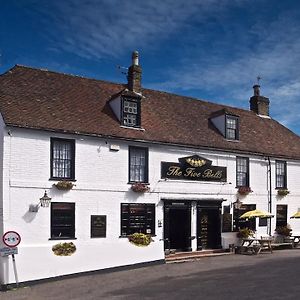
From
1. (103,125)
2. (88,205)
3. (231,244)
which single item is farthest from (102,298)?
(231,244)

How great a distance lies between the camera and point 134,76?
77.6ft

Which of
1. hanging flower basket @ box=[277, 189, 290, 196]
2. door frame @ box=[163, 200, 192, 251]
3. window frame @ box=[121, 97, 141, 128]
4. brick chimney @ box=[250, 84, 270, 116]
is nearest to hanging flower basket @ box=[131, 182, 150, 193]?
door frame @ box=[163, 200, 192, 251]

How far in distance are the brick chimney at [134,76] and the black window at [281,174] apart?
9317 mm

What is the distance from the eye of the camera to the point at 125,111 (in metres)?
21.3

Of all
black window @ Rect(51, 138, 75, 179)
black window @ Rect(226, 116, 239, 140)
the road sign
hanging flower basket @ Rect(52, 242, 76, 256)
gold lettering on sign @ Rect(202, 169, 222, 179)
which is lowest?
hanging flower basket @ Rect(52, 242, 76, 256)

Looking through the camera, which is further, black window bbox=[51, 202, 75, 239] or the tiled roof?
the tiled roof

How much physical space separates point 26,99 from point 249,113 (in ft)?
50.4

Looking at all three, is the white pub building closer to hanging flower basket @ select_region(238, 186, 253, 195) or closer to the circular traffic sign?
hanging flower basket @ select_region(238, 186, 253, 195)

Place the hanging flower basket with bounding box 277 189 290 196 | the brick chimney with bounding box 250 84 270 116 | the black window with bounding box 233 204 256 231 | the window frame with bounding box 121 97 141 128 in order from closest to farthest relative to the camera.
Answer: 1. the window frame with bounding box 121 97 141 128
2. the black window with bounding box 233 204 256 231
3. the hanging flower basket with bounding box 277 189 290 196
4. the brick chimney with bounding box 250 84 270 116

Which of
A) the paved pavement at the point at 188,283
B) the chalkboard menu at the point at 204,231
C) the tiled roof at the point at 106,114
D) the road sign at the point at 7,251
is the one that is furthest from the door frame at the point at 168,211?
the road sign at the point at 7,251

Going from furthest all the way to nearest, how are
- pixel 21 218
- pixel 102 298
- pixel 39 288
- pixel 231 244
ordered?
pixel 231 244
pixel 21 218
pixel 39 288
pixel 102 298

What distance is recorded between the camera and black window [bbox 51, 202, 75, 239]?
1816 cm

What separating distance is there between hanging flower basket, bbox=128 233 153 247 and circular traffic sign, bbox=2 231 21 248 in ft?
17.4

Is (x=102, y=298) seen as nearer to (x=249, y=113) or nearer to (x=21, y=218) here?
(x=21, y=218)
